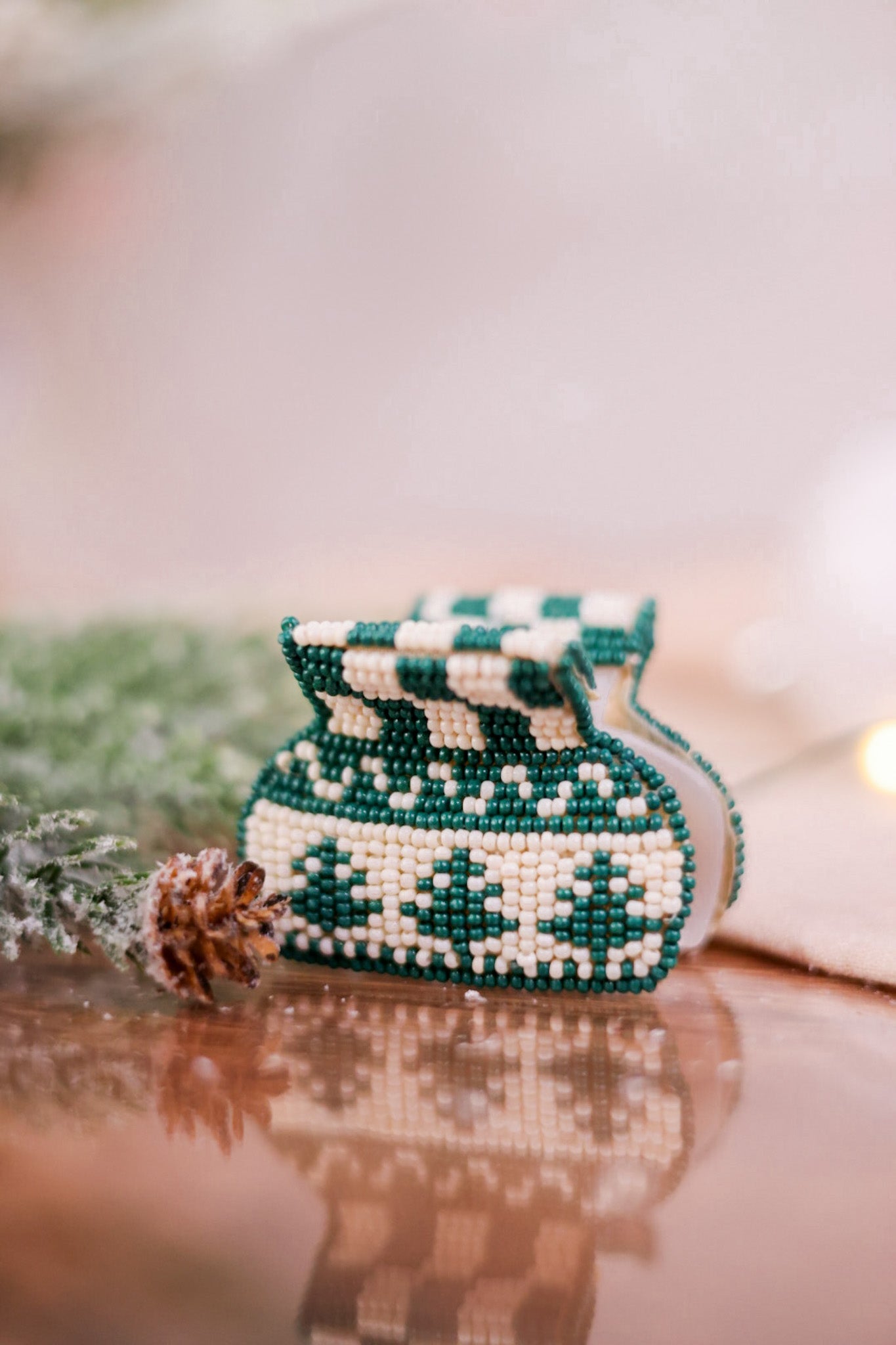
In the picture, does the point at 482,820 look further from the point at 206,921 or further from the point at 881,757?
the point at 881,757

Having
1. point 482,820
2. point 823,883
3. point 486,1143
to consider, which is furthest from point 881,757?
point 486,1143

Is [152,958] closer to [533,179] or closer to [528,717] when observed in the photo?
[528,717]

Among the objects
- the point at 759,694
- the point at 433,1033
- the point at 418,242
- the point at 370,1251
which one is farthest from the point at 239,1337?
the point at 418,242

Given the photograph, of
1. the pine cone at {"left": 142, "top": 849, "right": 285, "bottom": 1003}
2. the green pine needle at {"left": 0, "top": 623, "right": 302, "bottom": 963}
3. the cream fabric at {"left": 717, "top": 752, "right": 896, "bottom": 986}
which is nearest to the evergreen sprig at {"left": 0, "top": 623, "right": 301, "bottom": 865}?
the green pine needle at {"left": 0, "top": 623, "right": 302, "bottom": 963}

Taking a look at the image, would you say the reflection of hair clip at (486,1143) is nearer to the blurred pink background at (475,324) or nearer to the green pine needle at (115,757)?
the green pine needle at (115,757)

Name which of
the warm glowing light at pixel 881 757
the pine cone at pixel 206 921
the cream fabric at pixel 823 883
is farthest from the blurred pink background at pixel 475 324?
the pine cone at pixel 206 921

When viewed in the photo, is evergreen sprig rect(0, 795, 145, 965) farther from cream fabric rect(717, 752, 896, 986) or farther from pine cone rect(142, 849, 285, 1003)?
cream fabric rect(717, 752, 896, 986)
